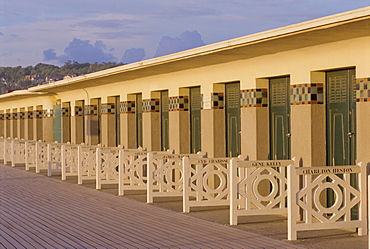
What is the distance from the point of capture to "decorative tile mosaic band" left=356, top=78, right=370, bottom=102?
9.29m

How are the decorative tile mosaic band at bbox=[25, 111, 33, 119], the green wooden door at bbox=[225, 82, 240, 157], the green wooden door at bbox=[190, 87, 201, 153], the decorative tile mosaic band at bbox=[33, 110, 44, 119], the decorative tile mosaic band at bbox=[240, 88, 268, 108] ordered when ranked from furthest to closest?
1. the decorative tile mosaic band at bbox=[25, 111, 33, 119]
2. the decorative tile mosaic band at bbox=[33, 110, 44, 119]
3. the green wooden door at bbox=[190, 87, 201, 153]
4. the green wooden door at bbox=[225, 82, 240, 157]
5. the decorative tile mosaic band at bbox=[240, 88, 268, 108]

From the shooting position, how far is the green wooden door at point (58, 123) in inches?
967

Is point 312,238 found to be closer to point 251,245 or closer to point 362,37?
point 251,245

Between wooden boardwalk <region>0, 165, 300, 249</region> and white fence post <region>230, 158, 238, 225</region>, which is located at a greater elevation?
white fence post <region>230, 158, 238, 225</region>

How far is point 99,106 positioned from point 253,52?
10640 millimetres

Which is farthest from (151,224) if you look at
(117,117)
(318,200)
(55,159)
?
(55,159)

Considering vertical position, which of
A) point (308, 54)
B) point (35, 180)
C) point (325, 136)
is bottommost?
point (35, 180)

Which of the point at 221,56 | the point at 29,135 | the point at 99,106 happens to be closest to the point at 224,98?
the point at 221,56

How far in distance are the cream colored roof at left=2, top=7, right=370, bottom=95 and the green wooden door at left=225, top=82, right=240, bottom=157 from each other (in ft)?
2.47

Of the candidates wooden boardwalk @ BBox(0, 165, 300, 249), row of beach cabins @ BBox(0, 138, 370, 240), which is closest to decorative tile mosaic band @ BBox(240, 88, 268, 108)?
row of beach cabins @ BBox(0, 138, 370, 240)

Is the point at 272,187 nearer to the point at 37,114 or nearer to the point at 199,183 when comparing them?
the point at 199,183

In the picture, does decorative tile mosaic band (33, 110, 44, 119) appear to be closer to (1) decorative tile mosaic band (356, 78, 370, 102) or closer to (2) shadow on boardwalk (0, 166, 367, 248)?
(2) shadow on boardwalk (0, 166, 367, 248)

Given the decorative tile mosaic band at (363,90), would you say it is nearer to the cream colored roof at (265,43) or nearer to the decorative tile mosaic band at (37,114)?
the cream colored roof at (265,43)

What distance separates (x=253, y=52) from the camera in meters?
11.2
